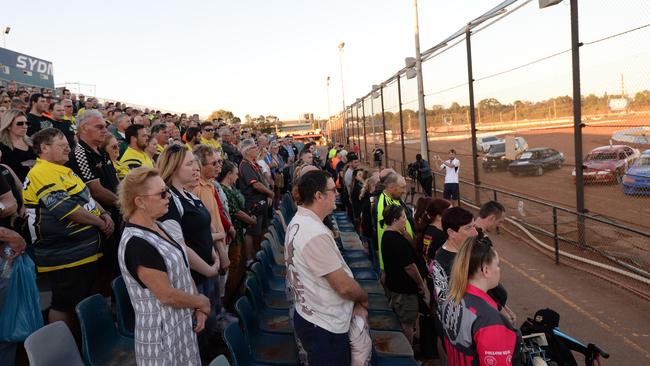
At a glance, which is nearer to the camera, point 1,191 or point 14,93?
point 1,191

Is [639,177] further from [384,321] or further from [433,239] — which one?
[384,321]

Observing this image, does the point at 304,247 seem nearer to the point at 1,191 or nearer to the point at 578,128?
the point at 1,191

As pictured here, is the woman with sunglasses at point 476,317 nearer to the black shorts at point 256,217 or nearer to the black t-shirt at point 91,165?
the black t-shirt at point 91,165

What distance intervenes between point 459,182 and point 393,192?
824cm

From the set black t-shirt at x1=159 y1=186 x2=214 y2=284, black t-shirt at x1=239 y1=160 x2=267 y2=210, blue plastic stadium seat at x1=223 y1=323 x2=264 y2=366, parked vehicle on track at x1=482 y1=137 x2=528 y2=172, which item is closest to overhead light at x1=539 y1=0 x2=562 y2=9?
parked vehicle on track at x1=482 y1=137 x2=528 y2=172

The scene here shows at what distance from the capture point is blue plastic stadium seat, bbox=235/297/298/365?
3.27 m

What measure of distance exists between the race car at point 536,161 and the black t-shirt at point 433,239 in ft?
16.6

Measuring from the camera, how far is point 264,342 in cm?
361

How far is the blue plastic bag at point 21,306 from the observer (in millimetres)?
2814

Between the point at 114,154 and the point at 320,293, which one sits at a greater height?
the point at 114,154

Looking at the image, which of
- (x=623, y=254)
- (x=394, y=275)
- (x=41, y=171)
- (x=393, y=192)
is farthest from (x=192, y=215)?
(x=623, y=254)

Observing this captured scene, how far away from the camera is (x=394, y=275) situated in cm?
391

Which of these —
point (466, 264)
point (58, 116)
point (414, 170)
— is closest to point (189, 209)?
point (466, 264)

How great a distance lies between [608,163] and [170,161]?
6.18 metres
